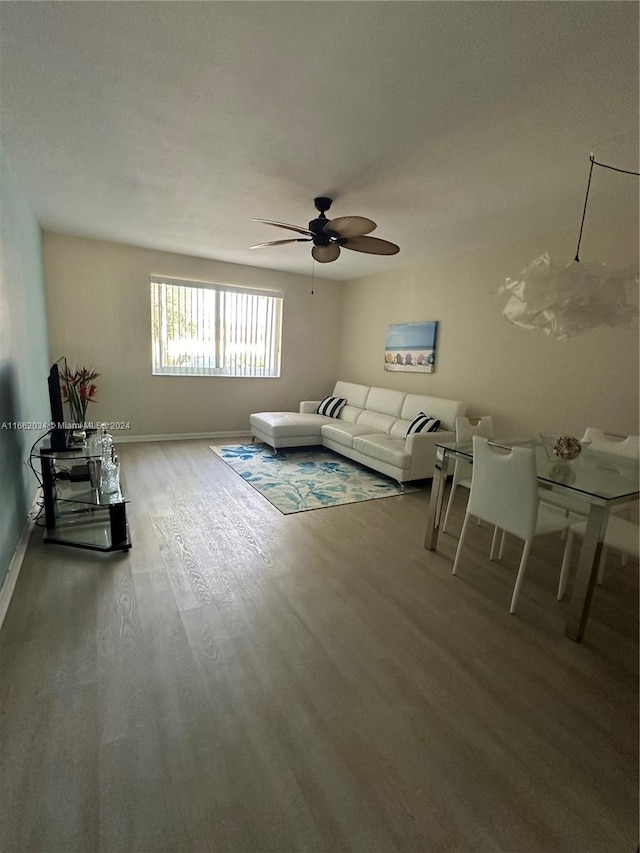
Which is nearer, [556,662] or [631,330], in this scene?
[556,662]

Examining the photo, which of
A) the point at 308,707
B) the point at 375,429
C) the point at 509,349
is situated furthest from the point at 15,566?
the point at 509,349

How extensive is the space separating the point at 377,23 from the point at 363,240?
60.5 inches

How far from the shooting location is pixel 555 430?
3.55 metres

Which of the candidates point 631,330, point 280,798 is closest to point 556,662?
point 280,798

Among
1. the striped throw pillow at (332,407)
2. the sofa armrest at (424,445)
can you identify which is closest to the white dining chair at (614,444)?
the sofa armrest at (424,445)

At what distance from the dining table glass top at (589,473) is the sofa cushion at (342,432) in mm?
2022

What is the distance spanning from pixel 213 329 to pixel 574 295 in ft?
15.5

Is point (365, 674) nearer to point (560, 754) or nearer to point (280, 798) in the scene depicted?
point (280, 798)

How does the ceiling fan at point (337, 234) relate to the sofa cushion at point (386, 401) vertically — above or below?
above

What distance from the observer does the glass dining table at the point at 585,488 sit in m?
1.88

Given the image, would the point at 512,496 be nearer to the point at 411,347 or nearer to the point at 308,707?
the point at 308,707

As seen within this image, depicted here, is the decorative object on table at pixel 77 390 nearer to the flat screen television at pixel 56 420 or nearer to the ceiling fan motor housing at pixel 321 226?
the flat screen television at pixel 56 420

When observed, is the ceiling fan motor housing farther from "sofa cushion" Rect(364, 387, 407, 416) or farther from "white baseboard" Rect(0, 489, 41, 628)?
"white baseboard" Rect(0, 489, 41, 628)

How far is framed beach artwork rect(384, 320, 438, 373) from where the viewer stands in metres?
4.79
